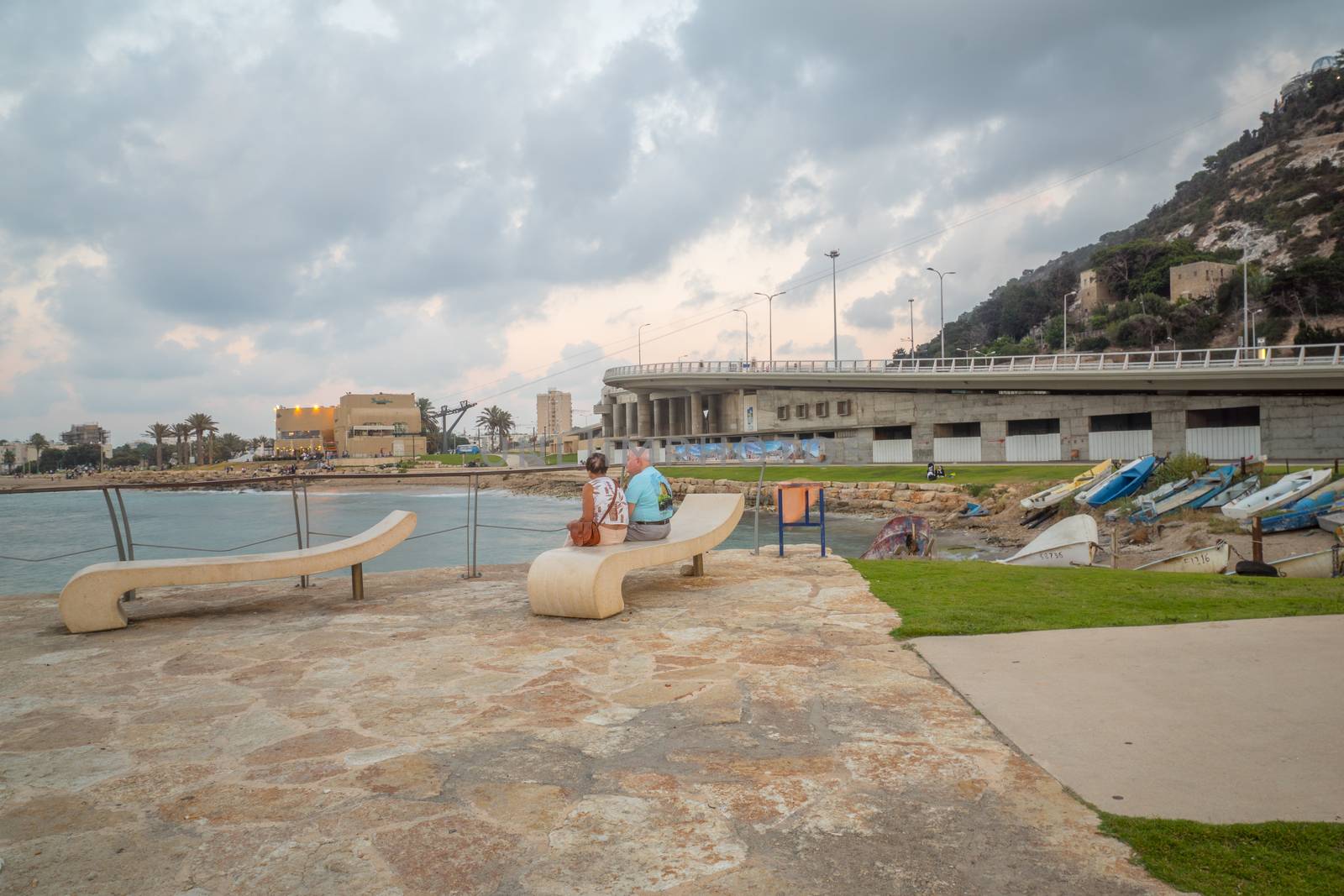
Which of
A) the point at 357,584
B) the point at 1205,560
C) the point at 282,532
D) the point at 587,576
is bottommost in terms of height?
the point at 282,532

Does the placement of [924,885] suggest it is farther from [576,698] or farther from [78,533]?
[78,533]

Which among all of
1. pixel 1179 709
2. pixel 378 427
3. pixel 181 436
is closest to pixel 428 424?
pixel 378 427

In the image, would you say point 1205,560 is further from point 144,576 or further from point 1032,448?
point 1032,448

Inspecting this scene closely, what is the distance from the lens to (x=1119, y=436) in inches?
1455

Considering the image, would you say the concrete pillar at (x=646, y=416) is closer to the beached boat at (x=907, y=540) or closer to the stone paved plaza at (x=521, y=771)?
the beached boat at (x=907, y=540)

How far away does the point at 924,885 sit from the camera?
212cm

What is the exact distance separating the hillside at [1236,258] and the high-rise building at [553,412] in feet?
200

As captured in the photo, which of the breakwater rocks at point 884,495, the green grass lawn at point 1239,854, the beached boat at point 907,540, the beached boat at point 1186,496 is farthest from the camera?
the breakwater rocks at point 884,495

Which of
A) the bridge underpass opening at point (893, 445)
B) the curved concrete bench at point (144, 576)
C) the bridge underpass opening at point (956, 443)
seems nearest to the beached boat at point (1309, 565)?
the curved concrete bench at point (144, 576)

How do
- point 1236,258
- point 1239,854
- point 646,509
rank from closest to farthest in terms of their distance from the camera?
point 1239,854, point 646,509, point 1236,258

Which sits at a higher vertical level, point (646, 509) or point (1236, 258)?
point (1236, 258)

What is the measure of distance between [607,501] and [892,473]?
117 feet

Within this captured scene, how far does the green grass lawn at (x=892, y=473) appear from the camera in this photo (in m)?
31.1

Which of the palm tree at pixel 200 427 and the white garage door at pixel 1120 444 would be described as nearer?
the white garage door at pixel 1120 444
